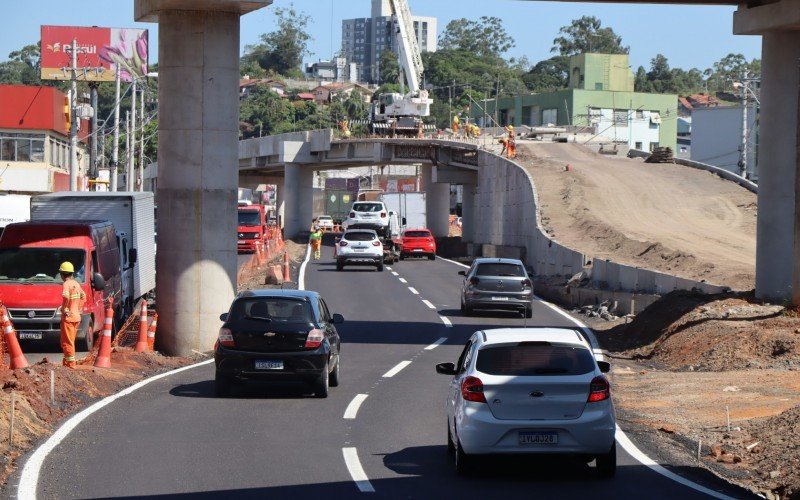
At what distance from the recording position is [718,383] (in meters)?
20.2

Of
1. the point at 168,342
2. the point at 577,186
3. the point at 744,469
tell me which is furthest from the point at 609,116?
the point at 744,469

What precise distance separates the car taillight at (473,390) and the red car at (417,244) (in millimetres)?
54465

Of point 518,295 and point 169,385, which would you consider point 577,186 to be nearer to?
point 518,295

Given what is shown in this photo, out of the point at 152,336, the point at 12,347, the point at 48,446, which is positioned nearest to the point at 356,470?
the point at 48,446

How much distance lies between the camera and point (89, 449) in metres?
13.2

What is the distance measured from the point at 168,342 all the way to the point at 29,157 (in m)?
55.1

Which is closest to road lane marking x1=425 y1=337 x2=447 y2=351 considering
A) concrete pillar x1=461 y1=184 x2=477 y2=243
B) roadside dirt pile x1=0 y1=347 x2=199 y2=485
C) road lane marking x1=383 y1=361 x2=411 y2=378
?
road lane marking x1=383 y1=361 x2=411 y2=378

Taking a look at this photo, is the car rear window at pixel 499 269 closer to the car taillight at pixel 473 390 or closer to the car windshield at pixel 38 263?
the car windshield at pixel 38 263

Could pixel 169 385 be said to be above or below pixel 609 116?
below

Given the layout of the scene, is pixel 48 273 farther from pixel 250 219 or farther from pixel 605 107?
pixel 605 107

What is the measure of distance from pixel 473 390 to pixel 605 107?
128m

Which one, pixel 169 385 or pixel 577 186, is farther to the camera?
pixel 577 186

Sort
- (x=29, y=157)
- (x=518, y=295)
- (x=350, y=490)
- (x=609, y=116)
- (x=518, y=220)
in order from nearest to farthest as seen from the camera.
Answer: (x=350, y=490)
(x=518, y=295)
(x=518, y=220)
(x=29, y=157)
(x=609, y=116)

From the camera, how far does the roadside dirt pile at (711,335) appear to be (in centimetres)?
2333
